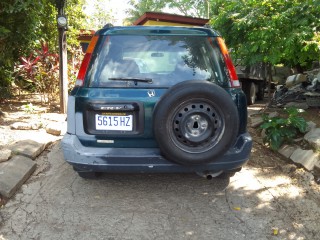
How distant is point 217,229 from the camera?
2805 millimetres

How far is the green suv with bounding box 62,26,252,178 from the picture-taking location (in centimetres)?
278

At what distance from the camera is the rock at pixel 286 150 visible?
4.37 metres

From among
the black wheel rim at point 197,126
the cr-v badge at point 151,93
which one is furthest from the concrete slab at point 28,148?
the black wheel rim at point 197,126

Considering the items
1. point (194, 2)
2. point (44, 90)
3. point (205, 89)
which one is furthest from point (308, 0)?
point (194, 2)

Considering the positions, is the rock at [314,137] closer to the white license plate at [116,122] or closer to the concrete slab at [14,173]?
the white license plate at [116,122]

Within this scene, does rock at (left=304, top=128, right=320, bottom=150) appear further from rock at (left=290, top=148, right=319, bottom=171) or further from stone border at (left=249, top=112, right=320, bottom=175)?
rock at (left=290, top=148, right=319, bottom=171)

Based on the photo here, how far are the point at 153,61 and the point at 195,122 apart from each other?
755mm

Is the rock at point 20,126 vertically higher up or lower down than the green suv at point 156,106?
lower down

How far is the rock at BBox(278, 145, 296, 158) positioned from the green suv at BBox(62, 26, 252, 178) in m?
1.55

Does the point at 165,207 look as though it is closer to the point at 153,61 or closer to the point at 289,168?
the point at 153,61

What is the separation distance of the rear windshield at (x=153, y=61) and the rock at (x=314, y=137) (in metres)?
1.76

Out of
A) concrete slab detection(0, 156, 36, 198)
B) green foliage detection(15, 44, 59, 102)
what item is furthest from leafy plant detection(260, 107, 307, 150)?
green foliage detection(15, 44, 59, 102)

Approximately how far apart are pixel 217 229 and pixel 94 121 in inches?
56.2

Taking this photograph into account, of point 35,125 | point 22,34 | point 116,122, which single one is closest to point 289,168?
point 116,122
